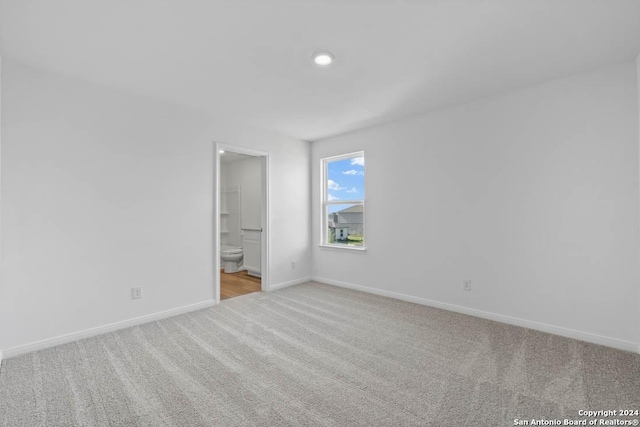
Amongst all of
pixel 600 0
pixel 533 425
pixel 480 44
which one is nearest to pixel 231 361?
pixel 533 425

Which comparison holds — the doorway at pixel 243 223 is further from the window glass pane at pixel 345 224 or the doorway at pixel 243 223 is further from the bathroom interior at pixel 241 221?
the window glass pane at pixel 345 224

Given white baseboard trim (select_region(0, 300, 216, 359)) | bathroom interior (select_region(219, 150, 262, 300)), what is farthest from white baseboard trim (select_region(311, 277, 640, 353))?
white baseboard trim (select_region(0, 300, 216, 359))

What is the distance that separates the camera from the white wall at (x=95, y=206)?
2383 mm

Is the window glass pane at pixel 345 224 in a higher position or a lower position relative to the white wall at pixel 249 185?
lower

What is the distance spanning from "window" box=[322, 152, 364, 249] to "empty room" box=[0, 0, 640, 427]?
0.42 metres

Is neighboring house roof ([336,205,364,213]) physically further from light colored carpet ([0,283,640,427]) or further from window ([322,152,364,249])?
light colored carpet ([0,283,640,427])

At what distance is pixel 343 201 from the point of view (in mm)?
4586

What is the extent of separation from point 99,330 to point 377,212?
10.9ft

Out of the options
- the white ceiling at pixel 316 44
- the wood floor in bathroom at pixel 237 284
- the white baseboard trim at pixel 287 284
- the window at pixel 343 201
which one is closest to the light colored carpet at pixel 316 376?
the wood floor in bathroom at pixel 237 284

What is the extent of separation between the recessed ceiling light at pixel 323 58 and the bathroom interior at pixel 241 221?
283cm

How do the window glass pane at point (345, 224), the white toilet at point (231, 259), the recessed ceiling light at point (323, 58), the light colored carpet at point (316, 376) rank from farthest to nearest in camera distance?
the white toilet at point (231, 259)
the window glass pane at point (345, 224)
the recessed ceiling light at point (323, 58)
the light colored carpet at point (316, 376)

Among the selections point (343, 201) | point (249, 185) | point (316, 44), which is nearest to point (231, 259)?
point (249, 185)

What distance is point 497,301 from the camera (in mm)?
3080

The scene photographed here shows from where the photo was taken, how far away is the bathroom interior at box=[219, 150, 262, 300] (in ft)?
17.5
